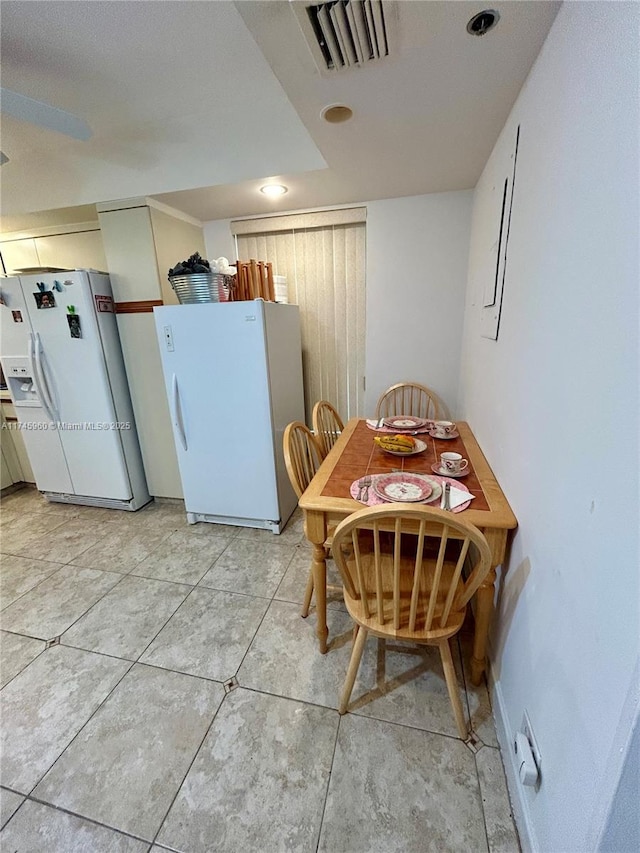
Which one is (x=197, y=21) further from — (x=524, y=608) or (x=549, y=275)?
(x=524, y=608)

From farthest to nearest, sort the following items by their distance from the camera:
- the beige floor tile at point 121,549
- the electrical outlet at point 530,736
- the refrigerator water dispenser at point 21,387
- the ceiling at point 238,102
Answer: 1. the refrigerator water dispenser at point 21,387
2. the beige floor tile at point 121,549
3. the ceiling at point 238,102
4. the electrical outlet at point 530,736

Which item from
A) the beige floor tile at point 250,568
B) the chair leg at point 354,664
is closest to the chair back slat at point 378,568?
the chair leg at point 354,664

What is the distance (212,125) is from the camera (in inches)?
70.7

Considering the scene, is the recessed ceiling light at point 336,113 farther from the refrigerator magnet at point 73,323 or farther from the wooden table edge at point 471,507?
the refrigerator magnet at point 73,323

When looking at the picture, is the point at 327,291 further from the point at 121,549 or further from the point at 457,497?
the point at 121,549

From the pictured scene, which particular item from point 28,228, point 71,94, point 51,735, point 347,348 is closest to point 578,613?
point 51,735

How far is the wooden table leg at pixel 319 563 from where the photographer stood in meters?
1.26

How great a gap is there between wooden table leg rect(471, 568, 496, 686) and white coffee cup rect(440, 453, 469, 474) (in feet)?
1.30

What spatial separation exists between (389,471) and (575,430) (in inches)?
31.1

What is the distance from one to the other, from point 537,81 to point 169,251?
7.10 ft

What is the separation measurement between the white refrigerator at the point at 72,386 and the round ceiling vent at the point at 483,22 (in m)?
2.31

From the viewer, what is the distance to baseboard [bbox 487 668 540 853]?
0.87 m

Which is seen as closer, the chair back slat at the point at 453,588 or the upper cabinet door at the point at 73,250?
the chair back slat at the point at 453,588

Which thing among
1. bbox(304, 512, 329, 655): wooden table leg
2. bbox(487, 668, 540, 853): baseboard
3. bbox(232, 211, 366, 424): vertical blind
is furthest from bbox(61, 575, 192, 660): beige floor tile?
bbox(232, 211, 366, 424): vertical blind
